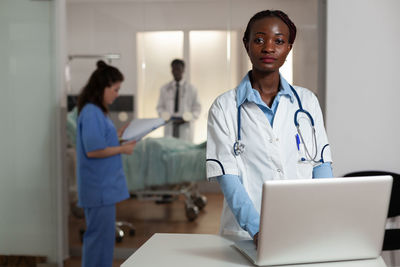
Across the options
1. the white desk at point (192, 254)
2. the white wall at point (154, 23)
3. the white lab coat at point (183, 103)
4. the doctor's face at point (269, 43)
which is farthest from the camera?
the white lab coat at point (183, 103)

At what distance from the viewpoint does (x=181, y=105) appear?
133 inches

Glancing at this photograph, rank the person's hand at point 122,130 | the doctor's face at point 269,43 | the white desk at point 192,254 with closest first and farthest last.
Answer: the white desk at point 192,254 < the doctor's face at point 269,43 < the person's hand at point 122,130

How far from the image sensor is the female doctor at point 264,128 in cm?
142

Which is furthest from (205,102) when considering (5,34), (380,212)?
(380,212)

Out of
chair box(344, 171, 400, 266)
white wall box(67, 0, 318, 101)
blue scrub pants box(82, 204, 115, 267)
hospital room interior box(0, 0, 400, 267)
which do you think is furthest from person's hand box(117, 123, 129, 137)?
chair box(344, 171, 400, 266)

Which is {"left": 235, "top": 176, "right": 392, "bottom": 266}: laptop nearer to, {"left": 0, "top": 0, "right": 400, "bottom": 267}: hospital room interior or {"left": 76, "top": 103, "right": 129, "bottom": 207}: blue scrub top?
{"left": 76, "top": 103, "right": 129, "bottom": 207}: blue scrub top

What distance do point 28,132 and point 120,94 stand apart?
72 cm

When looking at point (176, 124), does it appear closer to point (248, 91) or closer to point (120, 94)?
point (120, 94)

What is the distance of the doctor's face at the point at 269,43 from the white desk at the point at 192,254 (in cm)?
55

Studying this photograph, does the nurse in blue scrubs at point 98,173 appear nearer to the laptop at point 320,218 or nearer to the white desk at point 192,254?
the white desk at point 192,254

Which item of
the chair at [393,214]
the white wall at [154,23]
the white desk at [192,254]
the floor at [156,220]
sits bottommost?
the floor at [156,220]

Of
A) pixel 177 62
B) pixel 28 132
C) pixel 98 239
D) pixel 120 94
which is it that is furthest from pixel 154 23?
pixel 98 239

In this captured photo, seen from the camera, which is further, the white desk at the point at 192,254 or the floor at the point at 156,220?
the floor at the point at 156,220

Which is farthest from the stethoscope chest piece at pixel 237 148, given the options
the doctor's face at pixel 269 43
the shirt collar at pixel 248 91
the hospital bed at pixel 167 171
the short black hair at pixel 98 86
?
the hospital bed at pixel 167 171
